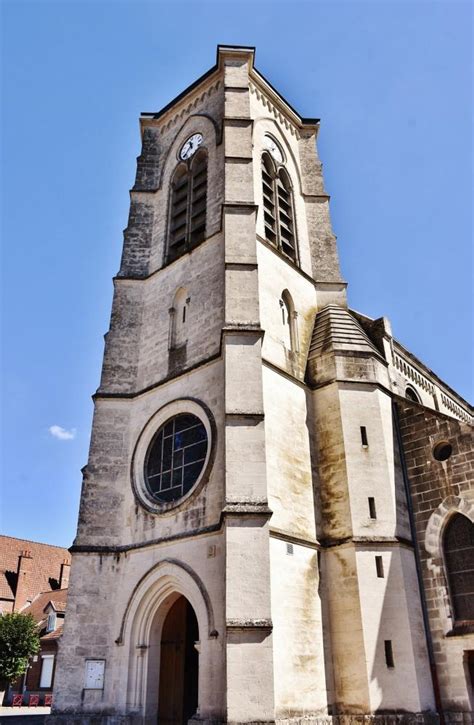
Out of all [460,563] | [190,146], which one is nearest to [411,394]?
[460,563]

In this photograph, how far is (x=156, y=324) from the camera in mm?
17078

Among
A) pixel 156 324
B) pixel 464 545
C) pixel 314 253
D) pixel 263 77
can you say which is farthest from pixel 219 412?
pixel 263 77

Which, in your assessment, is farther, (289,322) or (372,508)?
(289,322)

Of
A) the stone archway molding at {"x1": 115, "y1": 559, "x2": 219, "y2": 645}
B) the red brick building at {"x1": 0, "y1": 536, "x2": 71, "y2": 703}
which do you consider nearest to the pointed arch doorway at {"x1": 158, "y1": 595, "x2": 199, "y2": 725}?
the stone archway molding at {"x1": 115, "y1": 559, "x2": 219, "y2": 645}

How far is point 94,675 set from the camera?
12.9 meters

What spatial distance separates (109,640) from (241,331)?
7540mm

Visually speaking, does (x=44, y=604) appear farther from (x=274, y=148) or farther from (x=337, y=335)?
(x=274, y=148)

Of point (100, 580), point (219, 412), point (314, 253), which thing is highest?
point (314, 253)

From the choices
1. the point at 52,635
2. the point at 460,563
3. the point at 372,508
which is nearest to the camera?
the point at 460,563

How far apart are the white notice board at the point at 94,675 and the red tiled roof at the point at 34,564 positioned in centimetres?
2327

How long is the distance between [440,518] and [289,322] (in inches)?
243

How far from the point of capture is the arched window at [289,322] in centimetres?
1534

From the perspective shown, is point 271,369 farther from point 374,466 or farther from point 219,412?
point 374,466

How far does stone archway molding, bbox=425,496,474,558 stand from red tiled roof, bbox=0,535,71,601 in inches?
1103
